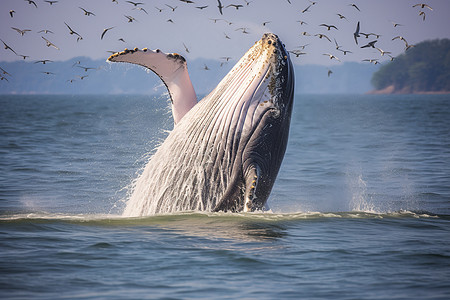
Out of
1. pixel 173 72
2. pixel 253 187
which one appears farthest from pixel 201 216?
pixel 173 72

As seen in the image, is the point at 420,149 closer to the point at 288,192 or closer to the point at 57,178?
the point at 288,192

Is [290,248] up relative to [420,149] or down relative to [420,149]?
down

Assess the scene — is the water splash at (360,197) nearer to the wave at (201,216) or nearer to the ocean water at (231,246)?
the ocean water at (231,246)

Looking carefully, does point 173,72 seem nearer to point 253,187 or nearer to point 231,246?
point 253,187

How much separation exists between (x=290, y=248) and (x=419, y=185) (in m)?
9.41

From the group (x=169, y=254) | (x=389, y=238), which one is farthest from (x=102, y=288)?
(x=389, y=238)

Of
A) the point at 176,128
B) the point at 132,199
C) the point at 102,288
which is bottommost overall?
the point at 102,288

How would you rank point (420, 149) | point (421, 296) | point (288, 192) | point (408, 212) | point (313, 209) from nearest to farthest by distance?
1. point (421, 296)
2. point (408, 212)
3. point (313, 209)
4. point (288, 192)
5. point (420, 149)

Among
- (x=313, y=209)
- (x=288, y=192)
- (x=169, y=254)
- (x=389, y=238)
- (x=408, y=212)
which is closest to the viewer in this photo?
(x=169, y=254)

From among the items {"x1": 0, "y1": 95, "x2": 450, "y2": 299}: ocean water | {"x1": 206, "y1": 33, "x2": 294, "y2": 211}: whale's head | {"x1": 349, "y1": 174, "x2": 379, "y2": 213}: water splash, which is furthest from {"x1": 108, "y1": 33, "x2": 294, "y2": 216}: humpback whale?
{"x1": 349, "y1": 174, "x2": 379, "y2": 213}: water splash

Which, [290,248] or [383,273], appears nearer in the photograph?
[383,273]

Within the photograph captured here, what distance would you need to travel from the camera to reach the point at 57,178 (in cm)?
1995

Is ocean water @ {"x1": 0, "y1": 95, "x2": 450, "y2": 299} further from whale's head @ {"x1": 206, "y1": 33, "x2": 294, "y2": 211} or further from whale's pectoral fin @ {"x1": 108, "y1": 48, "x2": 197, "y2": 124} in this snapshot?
whale's pectoral fin @ {"x1": 108, "y1": 48, "x2": 197, "y2": 124}

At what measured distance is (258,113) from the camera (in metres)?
11.0
